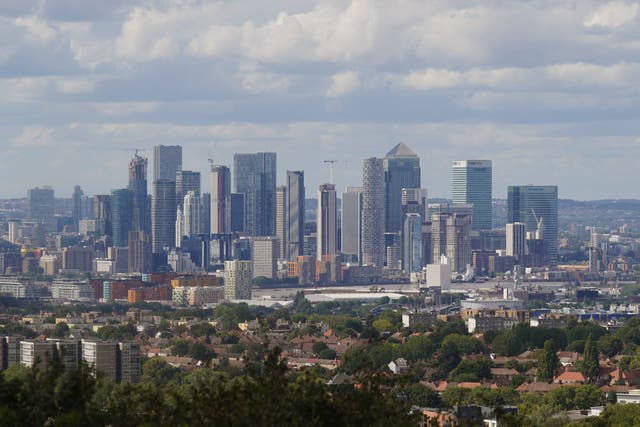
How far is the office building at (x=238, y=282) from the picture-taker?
18500cm

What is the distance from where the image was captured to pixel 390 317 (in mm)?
131375

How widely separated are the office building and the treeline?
15444cm

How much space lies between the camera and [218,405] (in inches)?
1081

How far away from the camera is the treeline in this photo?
2736 centimetres

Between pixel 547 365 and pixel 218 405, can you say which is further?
pixel 547 365

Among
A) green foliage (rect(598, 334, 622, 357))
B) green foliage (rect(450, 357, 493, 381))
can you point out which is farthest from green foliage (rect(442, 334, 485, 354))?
green foliage (rect(450, 357, 493, 381))

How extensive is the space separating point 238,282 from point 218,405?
522 ft

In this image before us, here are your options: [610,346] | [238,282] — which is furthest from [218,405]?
[238,282]

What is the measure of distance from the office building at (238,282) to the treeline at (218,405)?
507 feet

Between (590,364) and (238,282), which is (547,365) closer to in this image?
(590,364)

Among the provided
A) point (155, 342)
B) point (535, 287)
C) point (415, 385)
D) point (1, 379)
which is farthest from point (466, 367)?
point (535, 287)

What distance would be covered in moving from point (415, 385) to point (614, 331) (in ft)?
144

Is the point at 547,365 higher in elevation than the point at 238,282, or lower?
higher

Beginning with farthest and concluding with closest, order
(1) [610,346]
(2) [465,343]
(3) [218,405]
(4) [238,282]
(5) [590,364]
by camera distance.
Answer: (4) [238,282], (2) [465,343], (1) [610,346], (5) [590,364], (3) [218,405]
